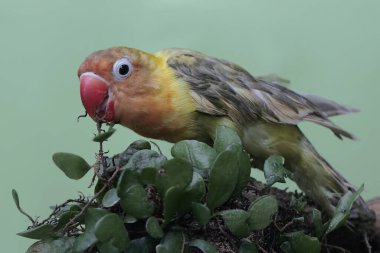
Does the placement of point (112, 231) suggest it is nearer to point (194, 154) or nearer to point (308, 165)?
point (194, 154)

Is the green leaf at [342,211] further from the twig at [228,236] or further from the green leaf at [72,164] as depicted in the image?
the green leaf at [72,164]

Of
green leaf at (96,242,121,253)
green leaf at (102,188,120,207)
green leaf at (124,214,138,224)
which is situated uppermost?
green leaf at (102,188,120,207)

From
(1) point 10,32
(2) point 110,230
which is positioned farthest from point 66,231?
(1) point 10,32

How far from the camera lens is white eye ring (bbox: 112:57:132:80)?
3.35 feet

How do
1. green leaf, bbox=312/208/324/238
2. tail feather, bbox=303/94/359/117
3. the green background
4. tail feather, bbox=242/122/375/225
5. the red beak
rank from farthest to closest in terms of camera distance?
the green background
tail feather, bbox=303/94/359/117
tail feather, bbox=242/122/375/225
the red beak
green leaf, bbox=312/208/324/238

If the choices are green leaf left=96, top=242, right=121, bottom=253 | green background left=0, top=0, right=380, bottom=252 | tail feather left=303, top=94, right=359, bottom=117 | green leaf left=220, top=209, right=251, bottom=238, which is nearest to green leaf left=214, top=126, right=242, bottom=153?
green leaf left=220, top=209, right=251, bottom=238

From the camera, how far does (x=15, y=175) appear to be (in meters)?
1.60

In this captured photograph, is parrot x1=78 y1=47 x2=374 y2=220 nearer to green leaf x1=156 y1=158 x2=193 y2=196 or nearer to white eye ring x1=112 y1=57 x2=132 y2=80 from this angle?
white eye ring x1=112 y1=57 x2=132 y2=80

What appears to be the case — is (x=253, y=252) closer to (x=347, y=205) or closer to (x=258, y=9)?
(x=347, y=205)

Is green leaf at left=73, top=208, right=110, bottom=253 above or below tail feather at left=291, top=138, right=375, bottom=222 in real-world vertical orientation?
above

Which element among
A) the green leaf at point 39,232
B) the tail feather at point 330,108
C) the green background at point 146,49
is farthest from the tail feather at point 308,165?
the green background at point 146,49

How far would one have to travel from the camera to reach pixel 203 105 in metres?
1.05

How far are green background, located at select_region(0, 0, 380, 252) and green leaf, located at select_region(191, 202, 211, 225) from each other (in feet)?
3.14

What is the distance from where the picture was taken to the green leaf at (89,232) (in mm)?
717
